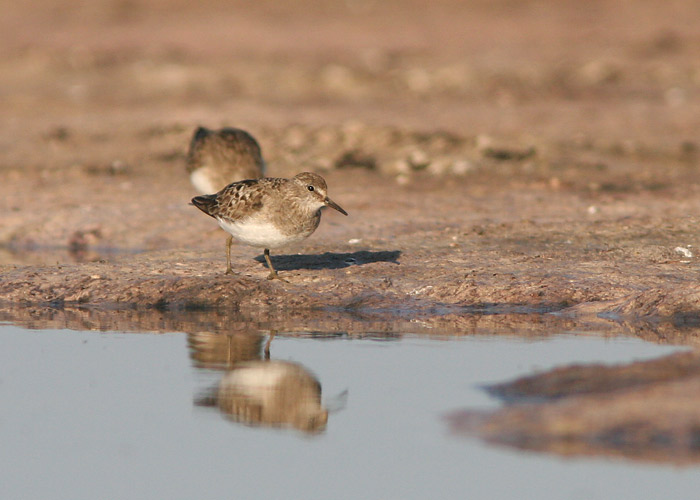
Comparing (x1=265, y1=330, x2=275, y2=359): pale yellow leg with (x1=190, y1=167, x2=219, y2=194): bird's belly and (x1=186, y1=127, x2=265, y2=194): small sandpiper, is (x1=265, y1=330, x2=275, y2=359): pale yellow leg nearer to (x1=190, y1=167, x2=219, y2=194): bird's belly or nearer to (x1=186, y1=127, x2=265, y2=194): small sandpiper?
(x1=186, y1=127, x2=265, y2=194): small sandpiper

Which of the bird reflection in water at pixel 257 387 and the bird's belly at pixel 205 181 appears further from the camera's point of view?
the bird's belly at pixel 205 181

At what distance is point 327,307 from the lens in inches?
414

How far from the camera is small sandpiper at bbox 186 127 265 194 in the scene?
555 inches

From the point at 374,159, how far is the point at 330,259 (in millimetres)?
6370

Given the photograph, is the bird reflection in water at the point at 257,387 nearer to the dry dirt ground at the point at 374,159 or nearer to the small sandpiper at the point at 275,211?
the dry dirt ground at the point at 374,159

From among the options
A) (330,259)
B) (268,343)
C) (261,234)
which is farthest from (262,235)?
(268,343)

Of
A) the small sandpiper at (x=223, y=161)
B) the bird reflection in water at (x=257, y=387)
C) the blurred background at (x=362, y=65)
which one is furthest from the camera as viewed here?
the blurred background at (x=362, y=65)

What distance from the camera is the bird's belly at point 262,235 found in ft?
35.0

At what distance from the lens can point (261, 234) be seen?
35.0ft

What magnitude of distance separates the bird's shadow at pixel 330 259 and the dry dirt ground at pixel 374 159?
0.18 ft

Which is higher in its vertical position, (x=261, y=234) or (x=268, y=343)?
(x=261, y=234)

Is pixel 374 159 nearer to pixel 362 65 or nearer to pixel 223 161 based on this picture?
pixel 223 161

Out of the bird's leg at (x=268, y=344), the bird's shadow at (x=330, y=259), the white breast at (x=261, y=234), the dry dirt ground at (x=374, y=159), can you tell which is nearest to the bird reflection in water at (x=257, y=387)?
the bird's leg at (x=268, y=344)

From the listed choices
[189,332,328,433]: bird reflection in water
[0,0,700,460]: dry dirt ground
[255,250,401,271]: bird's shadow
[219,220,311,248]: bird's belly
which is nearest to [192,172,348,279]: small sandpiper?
[219,220,311,248]: bird's belly
